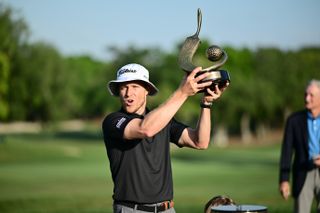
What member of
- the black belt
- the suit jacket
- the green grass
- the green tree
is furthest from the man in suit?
the green tree

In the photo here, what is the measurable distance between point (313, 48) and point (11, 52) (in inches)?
2546

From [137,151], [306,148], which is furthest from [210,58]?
[306,148]

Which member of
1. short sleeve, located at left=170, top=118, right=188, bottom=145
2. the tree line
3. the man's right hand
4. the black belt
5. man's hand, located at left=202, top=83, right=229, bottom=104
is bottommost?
the black belt

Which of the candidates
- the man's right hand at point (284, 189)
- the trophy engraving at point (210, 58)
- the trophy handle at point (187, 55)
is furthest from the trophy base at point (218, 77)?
the man's right hand at point (284, 189)

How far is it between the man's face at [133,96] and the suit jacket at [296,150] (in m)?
3.57

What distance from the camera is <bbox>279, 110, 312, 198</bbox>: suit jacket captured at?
8438 mm

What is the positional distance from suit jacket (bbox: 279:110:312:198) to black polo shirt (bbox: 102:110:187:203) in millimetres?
3501

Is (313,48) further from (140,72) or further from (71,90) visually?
(140,72)

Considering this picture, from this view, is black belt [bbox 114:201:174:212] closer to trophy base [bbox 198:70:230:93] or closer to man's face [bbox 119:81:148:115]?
man's face [bbox 119:81:148:115]

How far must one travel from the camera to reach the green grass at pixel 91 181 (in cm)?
2070

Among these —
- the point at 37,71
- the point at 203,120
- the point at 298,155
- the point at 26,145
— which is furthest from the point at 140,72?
the point at 37,71

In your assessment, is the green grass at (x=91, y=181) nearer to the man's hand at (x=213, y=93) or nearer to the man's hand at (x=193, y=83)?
the man's hand at (x=213, y=93)

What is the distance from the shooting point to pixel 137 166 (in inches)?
204

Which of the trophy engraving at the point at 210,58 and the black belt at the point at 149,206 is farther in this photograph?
the black belt at the point at 149,206
